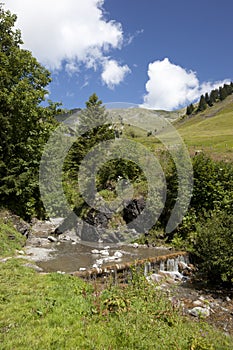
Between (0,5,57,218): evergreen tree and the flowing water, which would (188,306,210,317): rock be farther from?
(0,5,57,218): evergreen tree

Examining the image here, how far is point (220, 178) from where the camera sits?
15852mm

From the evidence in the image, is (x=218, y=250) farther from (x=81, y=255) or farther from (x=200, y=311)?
(x=81, y=255)

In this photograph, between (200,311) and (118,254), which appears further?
(118,254)

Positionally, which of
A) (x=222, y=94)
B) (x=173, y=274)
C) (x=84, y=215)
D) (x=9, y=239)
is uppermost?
(x=222, y=94)

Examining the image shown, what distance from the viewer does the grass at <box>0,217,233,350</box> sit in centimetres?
450

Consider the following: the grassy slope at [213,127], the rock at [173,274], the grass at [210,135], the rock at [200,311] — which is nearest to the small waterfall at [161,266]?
the rock at [173,274]

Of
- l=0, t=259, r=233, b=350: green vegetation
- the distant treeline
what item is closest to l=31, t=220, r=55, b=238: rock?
l=0, t=259, r=233, b=350: green vegetation

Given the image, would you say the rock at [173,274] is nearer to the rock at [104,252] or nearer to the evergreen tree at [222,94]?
the rock at [104,252]

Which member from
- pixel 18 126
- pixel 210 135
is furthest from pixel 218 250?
pixel 210 135

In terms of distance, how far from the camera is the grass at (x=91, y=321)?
14.8 ft

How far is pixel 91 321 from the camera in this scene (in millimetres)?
5387

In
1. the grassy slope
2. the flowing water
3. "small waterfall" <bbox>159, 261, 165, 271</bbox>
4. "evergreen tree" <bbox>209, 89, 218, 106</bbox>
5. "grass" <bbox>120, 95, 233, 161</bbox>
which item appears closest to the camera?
the flowing water

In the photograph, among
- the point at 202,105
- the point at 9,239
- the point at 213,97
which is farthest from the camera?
the point at 213,97

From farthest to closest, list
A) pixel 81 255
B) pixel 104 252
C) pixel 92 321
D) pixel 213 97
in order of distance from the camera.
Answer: pixel 213 97
pixel 104 252
pixel 81 255
pixel 92 321
